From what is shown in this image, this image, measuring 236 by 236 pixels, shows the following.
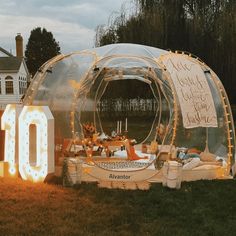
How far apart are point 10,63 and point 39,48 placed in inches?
196

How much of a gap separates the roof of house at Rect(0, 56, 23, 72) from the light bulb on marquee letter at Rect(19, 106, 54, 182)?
1120 inches

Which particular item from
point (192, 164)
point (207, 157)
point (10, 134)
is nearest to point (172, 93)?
point (192, 164)

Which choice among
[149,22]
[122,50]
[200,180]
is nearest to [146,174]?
[200,180]

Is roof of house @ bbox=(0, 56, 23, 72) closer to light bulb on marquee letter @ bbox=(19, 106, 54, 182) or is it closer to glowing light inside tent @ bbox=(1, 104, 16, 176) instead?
glowing light inside tent @ bbox=(1, 104, 16, 176)

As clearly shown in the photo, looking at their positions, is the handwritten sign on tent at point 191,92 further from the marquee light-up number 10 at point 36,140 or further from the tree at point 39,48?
the tree at point 39,48

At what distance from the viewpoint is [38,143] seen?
6.45 metres

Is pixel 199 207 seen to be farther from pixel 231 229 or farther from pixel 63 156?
pixel 63 156

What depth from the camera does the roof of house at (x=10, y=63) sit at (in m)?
34.2

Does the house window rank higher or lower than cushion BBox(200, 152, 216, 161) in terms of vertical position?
higher

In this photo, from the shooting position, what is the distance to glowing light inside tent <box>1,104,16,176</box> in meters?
6.91

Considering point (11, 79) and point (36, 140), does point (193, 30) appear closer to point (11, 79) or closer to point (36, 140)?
point (36, 140)

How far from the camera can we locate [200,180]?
695 cm

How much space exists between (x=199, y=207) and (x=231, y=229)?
0.83m

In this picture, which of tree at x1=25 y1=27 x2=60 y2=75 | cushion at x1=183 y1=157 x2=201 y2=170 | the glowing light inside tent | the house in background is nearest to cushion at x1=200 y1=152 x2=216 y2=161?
cushion at x1=183 y1=157 x2=201 y2=170
